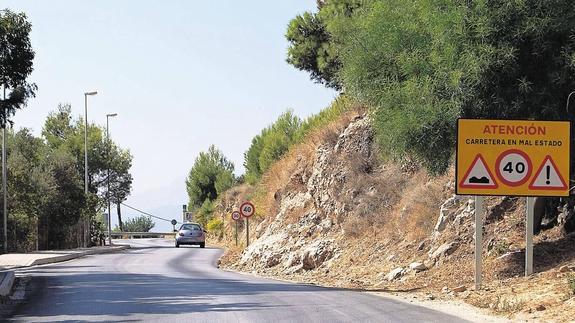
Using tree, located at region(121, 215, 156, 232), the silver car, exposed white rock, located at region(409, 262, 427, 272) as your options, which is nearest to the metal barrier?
tree, located at region(121, 215, 156, 232)

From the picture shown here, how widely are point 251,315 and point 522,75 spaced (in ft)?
24.4

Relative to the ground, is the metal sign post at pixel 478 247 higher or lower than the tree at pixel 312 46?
lower

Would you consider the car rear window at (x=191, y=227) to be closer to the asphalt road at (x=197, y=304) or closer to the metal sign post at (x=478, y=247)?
the asphalt road at (x=197, y=304)

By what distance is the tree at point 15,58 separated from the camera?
1037 inches

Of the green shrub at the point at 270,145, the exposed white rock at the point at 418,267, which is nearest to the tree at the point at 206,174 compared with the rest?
the green shrub at the point at 270,145

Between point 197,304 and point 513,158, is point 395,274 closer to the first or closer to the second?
point 513,158

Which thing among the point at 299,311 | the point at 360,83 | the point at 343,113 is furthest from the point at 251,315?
the point at 343,113

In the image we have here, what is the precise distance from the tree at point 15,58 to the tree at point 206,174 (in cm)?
5496

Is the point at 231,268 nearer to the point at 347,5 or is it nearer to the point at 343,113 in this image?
the point at 343,113

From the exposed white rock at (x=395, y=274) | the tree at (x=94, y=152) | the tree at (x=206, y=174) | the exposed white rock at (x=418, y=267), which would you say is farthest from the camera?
the tree at (x=206, y=174)

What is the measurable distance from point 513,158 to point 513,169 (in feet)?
0.68

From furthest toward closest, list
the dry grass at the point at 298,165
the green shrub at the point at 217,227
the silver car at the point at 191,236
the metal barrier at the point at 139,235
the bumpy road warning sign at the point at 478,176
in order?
the metal barrier at the point at 139,235 → the green shrub at the point at 217,227 → the silver car at the point at 191,236 → the dry grass at the point at 298,165 → the bumpy road warning sign at the point at 478,176

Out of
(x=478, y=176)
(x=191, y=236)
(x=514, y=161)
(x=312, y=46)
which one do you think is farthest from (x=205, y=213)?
(x=514, y=161)

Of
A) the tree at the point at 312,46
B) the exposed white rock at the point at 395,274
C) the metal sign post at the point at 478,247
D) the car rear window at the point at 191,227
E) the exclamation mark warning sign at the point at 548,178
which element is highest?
the tree at the point at 312,46
